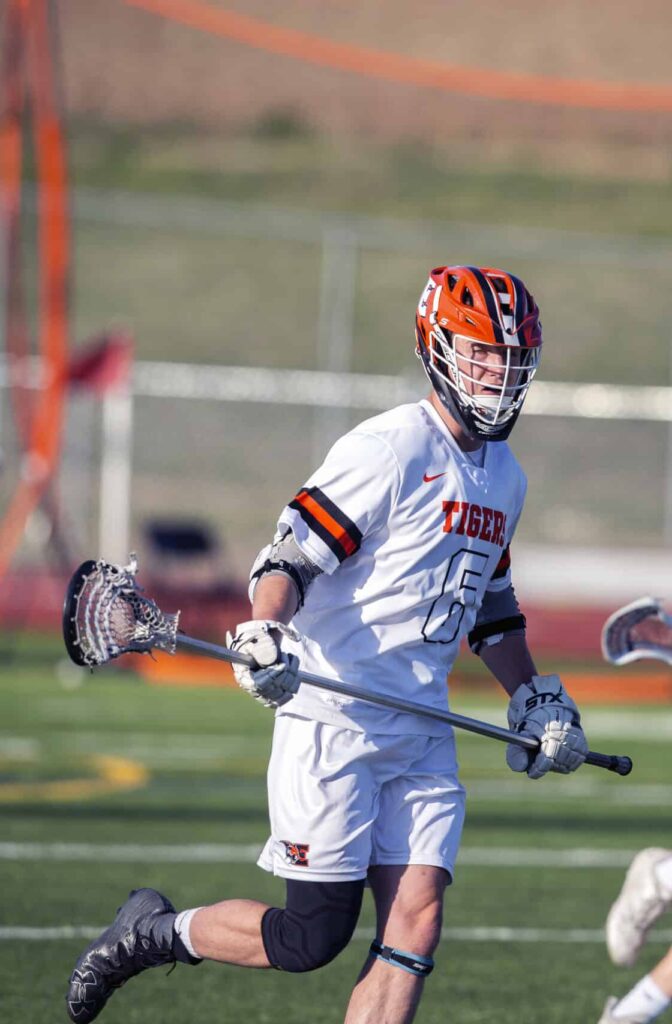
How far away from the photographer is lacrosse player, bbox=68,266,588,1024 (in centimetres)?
403

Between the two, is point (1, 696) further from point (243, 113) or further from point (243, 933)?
point (243, 113)

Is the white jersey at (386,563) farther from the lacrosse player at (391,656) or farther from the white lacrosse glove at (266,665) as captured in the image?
the white lacrosse glove at (266,665)

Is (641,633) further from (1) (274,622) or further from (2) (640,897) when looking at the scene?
(1) (274,622)

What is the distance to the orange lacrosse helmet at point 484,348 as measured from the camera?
4.14 meters

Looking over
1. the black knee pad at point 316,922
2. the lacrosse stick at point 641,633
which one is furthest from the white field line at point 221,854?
the black knee pad at point 316,922

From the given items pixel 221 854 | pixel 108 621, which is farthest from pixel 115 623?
pixel 221 854

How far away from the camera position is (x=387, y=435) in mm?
4129

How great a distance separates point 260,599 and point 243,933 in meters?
0.88

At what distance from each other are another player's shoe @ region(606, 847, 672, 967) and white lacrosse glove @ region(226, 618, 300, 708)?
3.51ft

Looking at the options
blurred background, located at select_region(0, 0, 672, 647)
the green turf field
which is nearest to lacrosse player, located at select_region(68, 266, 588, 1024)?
the green turf field

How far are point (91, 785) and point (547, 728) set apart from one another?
15.7 feet

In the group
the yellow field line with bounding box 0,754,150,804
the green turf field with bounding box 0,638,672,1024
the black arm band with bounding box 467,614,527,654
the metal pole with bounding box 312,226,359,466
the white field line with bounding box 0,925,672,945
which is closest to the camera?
the black arm band with bounding box 467,614,527,654

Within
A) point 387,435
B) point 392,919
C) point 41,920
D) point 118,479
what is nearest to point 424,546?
point 387,435

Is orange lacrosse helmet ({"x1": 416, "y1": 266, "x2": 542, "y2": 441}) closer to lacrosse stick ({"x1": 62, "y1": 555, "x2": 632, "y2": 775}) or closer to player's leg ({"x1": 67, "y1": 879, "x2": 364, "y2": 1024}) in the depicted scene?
lacrosse stick ({"x1": 62, "y1": 555, "x2": 632, "y2": 775})
